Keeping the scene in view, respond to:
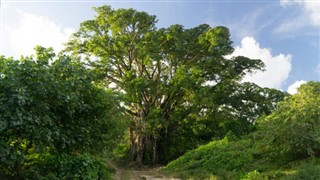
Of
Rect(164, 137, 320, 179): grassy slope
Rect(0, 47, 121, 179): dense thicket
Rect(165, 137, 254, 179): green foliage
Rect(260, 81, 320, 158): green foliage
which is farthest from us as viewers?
Rect(165, 137, 254, 179): green foliage

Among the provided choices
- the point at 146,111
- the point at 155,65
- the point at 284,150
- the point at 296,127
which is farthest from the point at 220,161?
the point at 155,65

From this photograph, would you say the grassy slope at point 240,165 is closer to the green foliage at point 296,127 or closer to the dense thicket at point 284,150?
the dense thicket at point 284,150

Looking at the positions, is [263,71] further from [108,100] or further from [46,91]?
[46,91]

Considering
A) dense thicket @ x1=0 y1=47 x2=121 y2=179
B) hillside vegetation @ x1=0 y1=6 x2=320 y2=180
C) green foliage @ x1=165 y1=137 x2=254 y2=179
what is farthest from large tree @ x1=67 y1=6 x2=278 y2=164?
dense thicket @ x1=0 y1=47 x2=121 y2=179

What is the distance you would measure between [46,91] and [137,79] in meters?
14.7

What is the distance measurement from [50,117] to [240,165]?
822 centimetres

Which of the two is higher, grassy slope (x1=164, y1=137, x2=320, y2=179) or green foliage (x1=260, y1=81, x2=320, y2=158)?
green foliage (x1=260, y1=81, x2=320, y2=158)

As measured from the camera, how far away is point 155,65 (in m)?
26.8

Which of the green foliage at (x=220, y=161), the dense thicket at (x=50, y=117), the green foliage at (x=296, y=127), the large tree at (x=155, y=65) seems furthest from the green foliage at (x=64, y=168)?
the large tree at (x=155, y=65)

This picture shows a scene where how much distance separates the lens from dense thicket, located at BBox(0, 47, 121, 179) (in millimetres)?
7660

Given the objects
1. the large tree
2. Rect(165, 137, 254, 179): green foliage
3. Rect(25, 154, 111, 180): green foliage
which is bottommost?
Rect(25, 154, 111, 180): green foliage

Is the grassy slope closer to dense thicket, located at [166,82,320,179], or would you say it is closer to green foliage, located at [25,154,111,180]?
dense thicket, located at [166,82,320,179]

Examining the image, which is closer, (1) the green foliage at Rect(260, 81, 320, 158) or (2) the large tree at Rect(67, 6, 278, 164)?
(1) the green foliage at Rect(260, 81, 320, 158)

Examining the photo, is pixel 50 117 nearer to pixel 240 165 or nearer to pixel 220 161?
pixel 240 165
